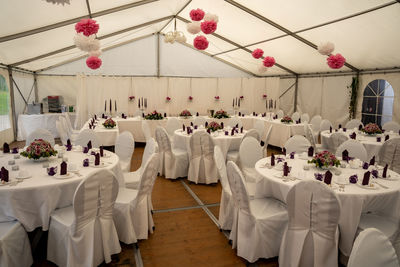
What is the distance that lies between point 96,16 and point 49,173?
15.3 ft

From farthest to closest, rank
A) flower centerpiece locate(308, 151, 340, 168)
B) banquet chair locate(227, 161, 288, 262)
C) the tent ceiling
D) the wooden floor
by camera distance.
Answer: the tent ceiling → flower centerpiece locate(308, 151, 340, 168) → the wooden floor → banquet chair locate(227, 161, 288, 262)

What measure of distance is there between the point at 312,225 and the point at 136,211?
191 centimetres

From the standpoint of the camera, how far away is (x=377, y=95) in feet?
29.3

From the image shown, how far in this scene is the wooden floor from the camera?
311 centimetres

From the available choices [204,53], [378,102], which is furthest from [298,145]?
[204,53]

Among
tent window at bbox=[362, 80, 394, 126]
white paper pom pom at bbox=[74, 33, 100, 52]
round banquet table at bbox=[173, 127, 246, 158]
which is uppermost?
white paper pom pom at bbox=[74, 33, 100, 52]

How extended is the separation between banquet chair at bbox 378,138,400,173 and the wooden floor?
3013 mm

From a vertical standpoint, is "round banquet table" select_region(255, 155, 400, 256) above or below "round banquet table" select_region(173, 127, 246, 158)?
below

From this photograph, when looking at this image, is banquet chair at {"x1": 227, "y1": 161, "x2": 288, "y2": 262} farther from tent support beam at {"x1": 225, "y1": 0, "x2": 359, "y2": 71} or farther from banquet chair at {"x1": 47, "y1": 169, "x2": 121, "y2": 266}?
tent support beam at {"x1": 225, "y1": 0, "x2": 359, "y2": 71}

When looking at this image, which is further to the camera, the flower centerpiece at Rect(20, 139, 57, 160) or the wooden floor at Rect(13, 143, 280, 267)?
the flower centerpiece at Rect(20, 139, 57, 160)

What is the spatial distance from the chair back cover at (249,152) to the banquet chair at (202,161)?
3.04ft

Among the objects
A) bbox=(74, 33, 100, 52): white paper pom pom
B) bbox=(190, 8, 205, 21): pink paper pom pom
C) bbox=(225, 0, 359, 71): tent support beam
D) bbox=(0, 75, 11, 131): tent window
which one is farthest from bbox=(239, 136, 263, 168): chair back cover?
bbox=(0, 75, 11, 131): tent window

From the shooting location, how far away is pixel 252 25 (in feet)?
27.2

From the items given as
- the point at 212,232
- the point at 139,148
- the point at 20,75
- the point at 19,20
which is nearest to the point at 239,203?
the point at 212,232
